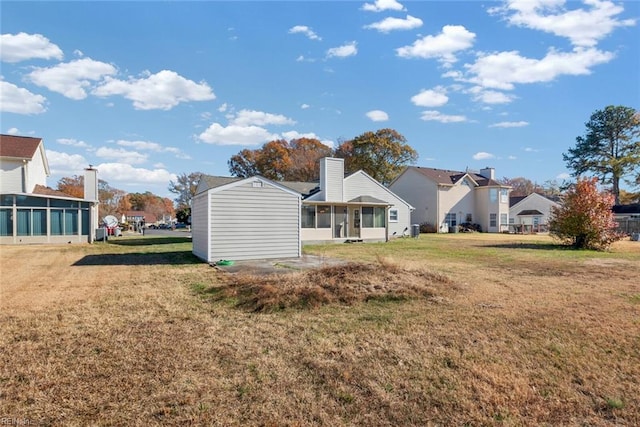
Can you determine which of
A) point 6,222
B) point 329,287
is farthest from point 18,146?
point 329,287

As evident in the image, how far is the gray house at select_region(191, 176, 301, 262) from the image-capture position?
40.3ft

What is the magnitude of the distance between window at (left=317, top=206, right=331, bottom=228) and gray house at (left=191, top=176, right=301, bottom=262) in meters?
7.62

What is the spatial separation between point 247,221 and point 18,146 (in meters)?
22.1

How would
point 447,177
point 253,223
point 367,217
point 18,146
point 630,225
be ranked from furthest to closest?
1. point 447,177
2. point 630,225
3. point 18,146
4. point 367,217
5. point 253,223

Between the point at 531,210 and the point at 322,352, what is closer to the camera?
the point at 322,352

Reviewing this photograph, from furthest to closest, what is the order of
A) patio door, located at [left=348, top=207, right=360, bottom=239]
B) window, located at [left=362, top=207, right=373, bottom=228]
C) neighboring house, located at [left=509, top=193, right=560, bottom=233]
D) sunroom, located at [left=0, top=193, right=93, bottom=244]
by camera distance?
neighboring house, located at [left=509, top=193, right=560, bottom=233]
window, located at [left=362, top=207, right=373, bottom=228]
patio door, located at [left=348, top=207, right=360, bottom=239]
sunroom, located at [left=0, top=193, right=93, bottom=244]

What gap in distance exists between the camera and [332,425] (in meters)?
2.95

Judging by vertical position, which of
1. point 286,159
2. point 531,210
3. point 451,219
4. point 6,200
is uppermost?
point 286,159

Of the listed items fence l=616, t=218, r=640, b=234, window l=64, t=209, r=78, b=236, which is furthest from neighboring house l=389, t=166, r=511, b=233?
window l=64, t=209, r=78, b=236

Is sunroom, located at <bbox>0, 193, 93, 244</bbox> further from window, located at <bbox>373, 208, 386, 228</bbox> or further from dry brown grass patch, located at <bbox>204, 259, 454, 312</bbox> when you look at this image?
dry brown grass patch, located at <bbox>204, 259, 454, 312</bbox>

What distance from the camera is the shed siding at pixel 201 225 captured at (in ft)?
41.1

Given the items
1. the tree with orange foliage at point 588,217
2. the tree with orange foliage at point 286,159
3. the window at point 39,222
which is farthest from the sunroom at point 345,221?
the tree with orange foliage at point 286,159

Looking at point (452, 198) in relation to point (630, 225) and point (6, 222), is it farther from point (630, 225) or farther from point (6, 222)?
point (6, 222)

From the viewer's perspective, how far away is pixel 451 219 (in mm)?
35562
